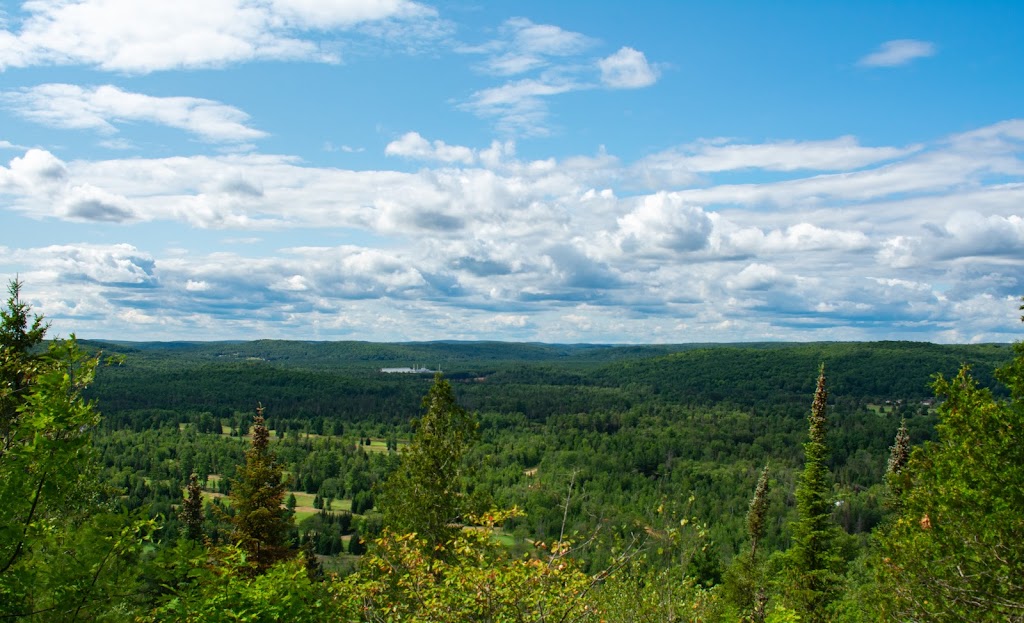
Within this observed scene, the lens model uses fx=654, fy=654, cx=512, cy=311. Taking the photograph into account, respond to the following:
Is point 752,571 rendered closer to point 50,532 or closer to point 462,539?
point 462,539

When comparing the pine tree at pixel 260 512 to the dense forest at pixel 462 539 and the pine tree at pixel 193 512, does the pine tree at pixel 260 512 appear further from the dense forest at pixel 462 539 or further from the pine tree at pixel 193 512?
the pine tree at pixel 193 512

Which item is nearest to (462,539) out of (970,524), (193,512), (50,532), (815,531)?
(50,532)

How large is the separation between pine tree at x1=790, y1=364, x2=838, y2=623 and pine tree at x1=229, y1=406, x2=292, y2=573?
20.1m

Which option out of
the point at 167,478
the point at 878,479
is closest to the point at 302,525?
the point at 167,478

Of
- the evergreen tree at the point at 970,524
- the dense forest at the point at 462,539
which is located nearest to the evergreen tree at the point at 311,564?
the dense forest at the point at 462,539

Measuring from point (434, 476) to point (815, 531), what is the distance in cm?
1576

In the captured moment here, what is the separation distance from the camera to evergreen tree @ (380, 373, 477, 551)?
71.3 feet

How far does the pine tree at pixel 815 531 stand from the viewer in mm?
26109

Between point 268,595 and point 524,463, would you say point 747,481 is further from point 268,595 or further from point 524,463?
point 268,595

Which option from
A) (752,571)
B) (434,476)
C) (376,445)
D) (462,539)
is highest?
(462,539)

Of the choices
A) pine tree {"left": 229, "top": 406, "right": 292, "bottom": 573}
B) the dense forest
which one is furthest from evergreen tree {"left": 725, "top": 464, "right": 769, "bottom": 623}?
pine tree {"left": 229, "top": 406, "right": 292, "bottom": 573}

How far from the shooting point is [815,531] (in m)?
26.4

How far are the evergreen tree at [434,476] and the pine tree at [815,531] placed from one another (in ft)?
46.2

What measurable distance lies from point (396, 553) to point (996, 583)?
12.2 meters
